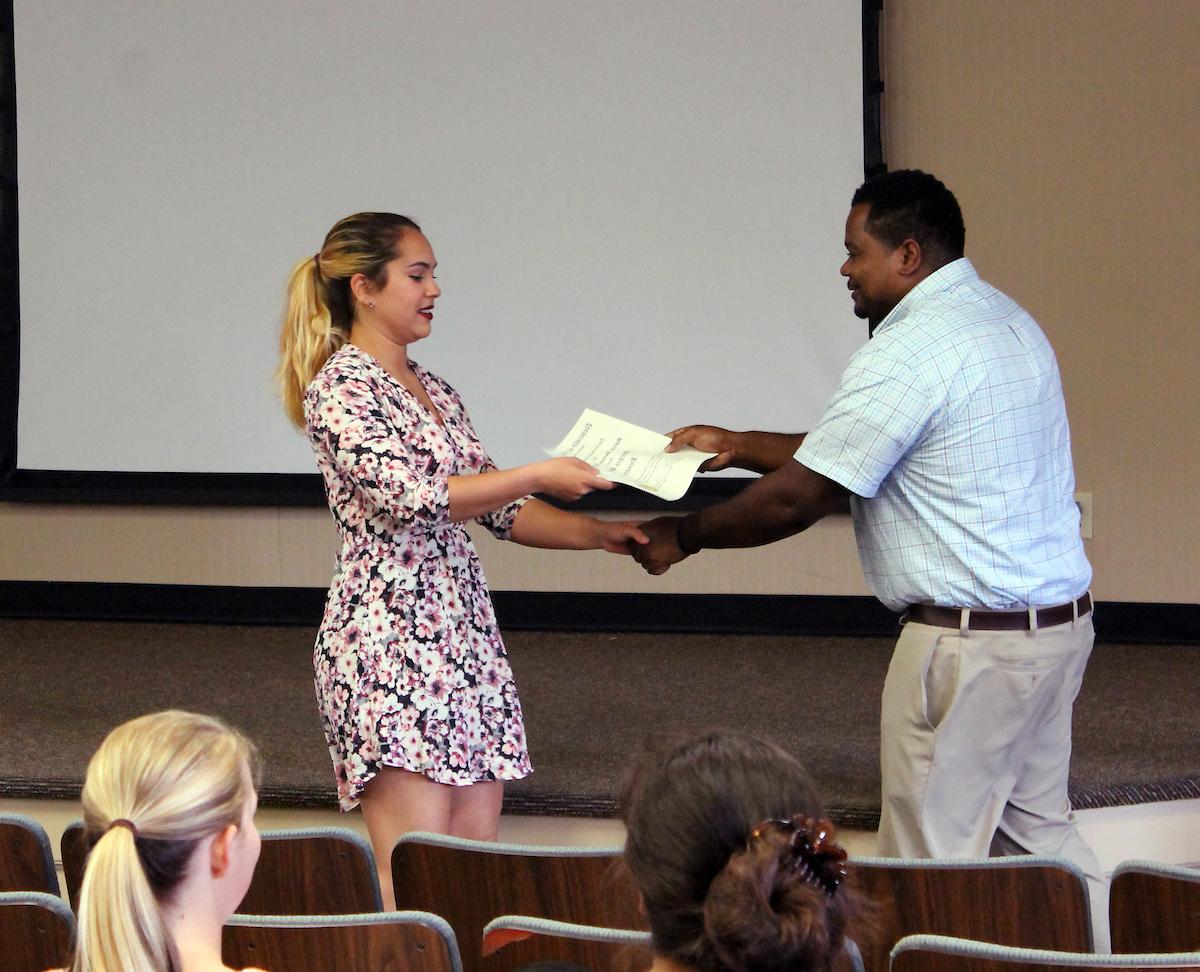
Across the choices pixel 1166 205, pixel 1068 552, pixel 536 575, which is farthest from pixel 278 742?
pixel 1166 205

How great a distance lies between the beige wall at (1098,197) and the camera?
15.8 ft

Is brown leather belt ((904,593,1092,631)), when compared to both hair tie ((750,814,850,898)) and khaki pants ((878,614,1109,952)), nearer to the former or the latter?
khaki pants ((878,614,1109,952))

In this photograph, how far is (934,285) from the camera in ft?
8.57

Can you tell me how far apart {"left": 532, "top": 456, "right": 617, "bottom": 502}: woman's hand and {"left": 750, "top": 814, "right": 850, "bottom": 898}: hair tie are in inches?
56.8

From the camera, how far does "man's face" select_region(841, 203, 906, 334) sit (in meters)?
2.67

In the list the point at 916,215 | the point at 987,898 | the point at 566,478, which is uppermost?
the point at 916,215

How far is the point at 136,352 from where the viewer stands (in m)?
5.65

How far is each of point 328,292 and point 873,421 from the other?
3.36ft

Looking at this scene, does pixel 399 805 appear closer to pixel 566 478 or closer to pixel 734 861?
pixel 566 478

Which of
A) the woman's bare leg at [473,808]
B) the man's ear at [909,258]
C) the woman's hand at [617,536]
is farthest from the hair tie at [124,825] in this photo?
the man's ear at [909,258]

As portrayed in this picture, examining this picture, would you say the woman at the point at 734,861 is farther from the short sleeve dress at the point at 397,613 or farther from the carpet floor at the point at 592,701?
the carpet floor at the point at 592,701

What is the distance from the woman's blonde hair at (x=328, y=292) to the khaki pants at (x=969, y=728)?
1.16 meters

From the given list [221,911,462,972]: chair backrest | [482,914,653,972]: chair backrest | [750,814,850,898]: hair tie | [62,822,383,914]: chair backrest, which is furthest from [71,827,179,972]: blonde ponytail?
[62,822,383,914]: chair backrest

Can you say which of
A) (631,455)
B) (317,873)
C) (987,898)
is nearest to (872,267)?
(631,455)
